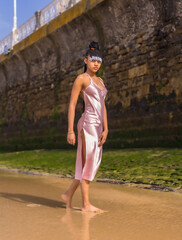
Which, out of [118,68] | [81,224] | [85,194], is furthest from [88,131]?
[118,68]

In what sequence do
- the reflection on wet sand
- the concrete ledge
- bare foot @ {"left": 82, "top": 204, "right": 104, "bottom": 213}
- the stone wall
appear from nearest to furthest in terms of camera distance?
the reflection on wet sand < bare foot @ {"left": 82, "top": 204, "right": 104, "bottom": 213} < the stone wall < the concrete ledge

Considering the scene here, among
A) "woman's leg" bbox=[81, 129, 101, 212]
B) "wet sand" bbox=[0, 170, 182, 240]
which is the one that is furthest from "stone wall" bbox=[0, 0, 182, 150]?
"woman's leg" bbox=[81, 129, 101, 212]

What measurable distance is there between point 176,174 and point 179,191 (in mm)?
870

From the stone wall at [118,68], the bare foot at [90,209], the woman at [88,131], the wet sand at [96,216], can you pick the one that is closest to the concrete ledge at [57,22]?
the stone wall at [118,68]

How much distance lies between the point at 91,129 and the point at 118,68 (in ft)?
20.2

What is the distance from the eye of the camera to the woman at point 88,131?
9.06ft

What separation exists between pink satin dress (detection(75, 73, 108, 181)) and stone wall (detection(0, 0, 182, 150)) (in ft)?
13.9

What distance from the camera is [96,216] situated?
8.19ft

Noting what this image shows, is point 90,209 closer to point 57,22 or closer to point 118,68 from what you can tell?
point 118,68

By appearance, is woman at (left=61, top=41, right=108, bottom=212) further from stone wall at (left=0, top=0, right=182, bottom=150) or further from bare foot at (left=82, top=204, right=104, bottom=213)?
stone wall at (left=0, top=0, right=182, bottom=150)

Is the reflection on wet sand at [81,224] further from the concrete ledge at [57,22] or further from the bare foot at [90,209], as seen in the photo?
the concrete ledge at [57,22]

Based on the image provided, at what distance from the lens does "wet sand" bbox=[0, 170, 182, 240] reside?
197 centimetres

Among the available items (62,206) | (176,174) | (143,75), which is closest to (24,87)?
(143,75)

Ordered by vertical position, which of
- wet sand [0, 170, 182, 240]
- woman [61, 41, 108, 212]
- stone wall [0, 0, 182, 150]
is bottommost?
wet sand [0, 170, 182, 240]
